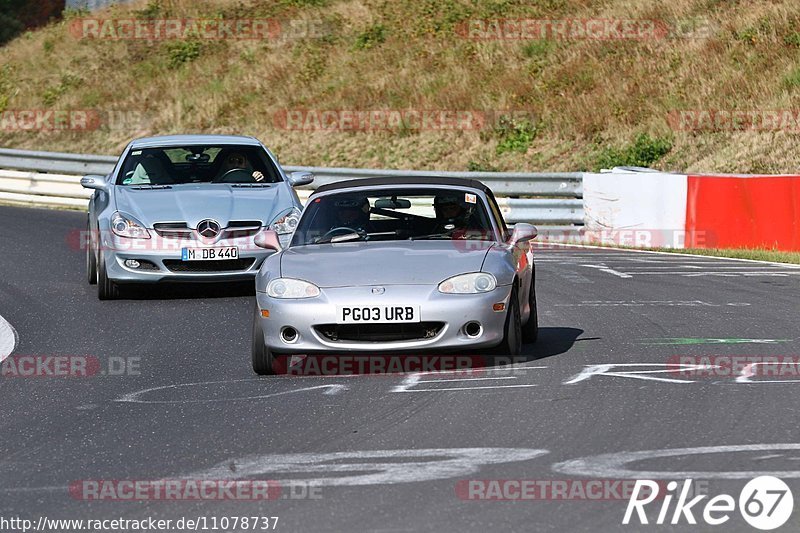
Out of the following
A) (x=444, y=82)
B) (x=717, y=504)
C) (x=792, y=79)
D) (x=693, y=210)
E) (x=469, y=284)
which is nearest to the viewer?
(x=717, y=504)

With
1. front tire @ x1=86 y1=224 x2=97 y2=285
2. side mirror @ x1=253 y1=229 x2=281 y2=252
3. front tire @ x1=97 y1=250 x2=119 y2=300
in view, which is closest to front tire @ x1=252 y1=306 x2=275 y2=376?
side mirror @ x1=253 y1=229 x2=281 y2=252

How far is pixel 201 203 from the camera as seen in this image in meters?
13.5

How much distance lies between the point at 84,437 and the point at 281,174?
24.6 feet

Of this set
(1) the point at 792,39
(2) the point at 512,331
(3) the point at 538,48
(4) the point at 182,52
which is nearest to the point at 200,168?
(2) the point at 512,331

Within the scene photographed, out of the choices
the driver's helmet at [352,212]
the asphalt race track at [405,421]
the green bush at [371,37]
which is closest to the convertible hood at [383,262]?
the driver's helmet at [352,212]

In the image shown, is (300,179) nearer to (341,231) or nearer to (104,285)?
(104,285)

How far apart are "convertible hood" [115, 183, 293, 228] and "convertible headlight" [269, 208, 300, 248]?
73 millimetres

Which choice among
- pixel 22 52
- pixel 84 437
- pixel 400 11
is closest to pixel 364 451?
pixel 84 437

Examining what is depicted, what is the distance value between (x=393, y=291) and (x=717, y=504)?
12.0 feet

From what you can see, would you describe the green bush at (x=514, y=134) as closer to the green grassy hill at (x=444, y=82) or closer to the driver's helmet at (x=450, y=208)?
the green grassy hill at (x=444, y=82)

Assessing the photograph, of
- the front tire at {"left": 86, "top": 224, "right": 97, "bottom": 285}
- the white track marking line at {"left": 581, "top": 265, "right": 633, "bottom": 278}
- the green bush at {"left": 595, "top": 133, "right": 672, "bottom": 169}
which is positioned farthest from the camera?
the green bush at {"left": 595, "top": 133, "right": 672, "bottom": 169}

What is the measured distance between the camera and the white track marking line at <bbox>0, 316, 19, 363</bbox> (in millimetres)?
10701

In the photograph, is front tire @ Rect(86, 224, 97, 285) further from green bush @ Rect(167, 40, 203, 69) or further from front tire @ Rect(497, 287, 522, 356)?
green bush @ Rect(167, 40, 203, 69)

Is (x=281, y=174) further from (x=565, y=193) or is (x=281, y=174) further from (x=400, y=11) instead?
(x=400, y=11)
